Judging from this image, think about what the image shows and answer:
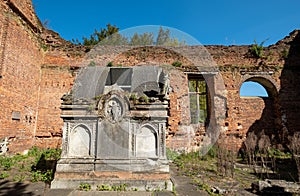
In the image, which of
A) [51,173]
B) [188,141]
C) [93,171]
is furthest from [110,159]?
[188,141]

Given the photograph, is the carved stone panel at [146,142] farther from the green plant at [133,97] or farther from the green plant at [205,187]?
the green plant at [205,187]

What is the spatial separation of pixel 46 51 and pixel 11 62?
3.09m

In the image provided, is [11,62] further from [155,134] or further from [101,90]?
[155,134]

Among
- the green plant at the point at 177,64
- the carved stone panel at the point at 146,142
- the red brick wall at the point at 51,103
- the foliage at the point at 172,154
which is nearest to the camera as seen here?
the carved stone panel at the point at 146,142

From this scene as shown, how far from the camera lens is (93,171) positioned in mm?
4383

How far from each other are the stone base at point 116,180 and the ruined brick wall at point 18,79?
4.56 m

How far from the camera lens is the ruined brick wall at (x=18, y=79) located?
294 inches

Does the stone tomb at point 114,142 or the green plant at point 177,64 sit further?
the green plant at point 177,64

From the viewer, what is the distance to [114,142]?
14.9ft

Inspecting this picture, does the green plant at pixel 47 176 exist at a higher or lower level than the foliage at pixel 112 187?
higher

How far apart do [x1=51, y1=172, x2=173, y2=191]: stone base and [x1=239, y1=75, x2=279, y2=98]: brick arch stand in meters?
8.03

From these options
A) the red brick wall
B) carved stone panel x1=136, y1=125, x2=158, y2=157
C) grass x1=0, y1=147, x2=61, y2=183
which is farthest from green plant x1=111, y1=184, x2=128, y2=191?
the red brick wall

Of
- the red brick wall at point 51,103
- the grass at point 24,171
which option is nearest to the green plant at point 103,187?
the grass at point 24,171

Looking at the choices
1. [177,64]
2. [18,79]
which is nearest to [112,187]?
[18,79]
